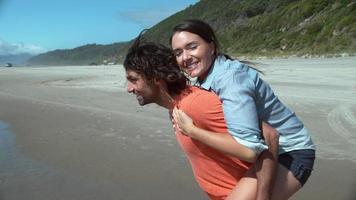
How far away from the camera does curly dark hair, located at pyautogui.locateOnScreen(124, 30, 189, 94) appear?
8.09 feet

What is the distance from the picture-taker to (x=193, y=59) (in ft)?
8.51

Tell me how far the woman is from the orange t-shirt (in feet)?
0.13

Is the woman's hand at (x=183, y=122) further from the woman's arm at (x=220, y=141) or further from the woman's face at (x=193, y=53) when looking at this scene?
the woman's face at (x=193, y=53)

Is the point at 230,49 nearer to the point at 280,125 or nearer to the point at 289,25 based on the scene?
the point at 289,25

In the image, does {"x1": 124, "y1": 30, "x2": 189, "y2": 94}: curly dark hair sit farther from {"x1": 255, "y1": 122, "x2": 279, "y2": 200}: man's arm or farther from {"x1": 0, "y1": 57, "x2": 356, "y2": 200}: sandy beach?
{"x1": 0, "y1": 57, "x2": 356, "y2": 200}: sandy beach

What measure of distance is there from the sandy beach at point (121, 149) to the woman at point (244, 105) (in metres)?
2.39

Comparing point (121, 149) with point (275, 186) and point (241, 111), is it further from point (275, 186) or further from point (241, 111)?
point (241, 111)

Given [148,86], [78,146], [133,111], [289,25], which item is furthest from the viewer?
[289,25]

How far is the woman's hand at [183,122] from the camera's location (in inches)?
91.4

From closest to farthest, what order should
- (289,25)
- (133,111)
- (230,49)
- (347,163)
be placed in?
(347,163) < (133,111) < (289,25) < (230,49)

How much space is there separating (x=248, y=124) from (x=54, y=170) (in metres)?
4.34

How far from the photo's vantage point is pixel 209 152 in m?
2.41

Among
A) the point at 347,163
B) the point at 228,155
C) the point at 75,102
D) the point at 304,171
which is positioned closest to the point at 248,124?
the point at 228,155

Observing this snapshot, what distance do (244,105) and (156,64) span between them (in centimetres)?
45
